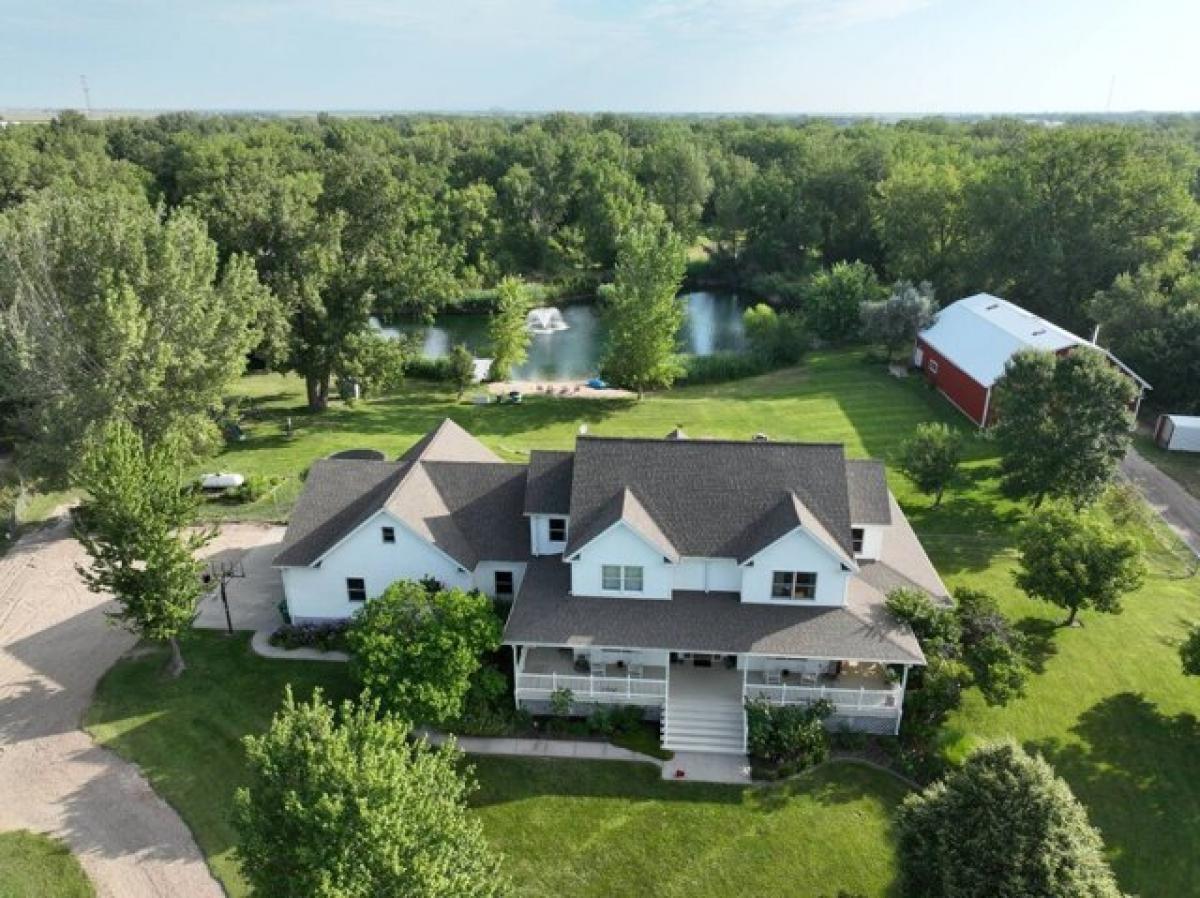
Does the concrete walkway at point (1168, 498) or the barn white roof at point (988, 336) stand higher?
the barn white roof at point (988, 336)

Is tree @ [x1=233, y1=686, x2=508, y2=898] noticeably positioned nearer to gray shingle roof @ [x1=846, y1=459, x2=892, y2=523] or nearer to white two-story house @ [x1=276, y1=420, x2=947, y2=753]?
white two-story house @ [x1=276, y1=420, x2=947, y2=753]

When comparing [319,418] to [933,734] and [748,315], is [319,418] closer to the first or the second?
[748,315]

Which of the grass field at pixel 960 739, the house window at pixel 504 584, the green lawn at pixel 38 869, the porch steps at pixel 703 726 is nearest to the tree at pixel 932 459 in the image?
the grass field at pixel 960 739

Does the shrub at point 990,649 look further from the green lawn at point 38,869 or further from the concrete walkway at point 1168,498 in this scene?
the green lawn at point 38,869

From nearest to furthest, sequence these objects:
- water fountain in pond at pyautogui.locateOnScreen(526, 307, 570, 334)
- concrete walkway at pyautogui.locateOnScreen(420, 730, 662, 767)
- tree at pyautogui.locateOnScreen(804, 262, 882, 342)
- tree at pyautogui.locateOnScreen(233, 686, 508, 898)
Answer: tree at pyautogui.locateOnScreen(233, 686, 508, 898) < concrete walkway at pyautogui.locateOnScreen(420, 730, 662, 767) < tree at pyautogui.locateOnScreen(804, 262, 882, 342) < water fountain in pond at pyautogui.locateOnScreen(526, 307, 570, 334)

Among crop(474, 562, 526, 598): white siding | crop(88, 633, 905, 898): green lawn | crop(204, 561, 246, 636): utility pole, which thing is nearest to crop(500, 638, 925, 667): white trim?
crop(88, 633, 905, 898): green lawn
